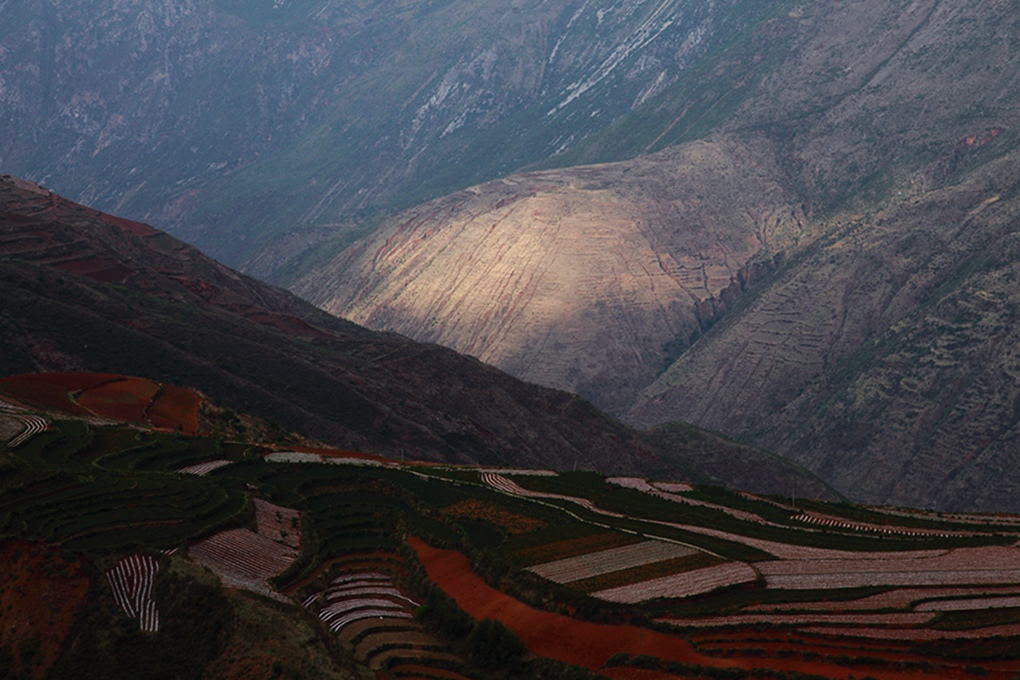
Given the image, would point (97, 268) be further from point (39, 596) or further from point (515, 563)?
point (39, 596)

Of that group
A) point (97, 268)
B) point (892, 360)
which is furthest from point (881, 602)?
point (97, 268)

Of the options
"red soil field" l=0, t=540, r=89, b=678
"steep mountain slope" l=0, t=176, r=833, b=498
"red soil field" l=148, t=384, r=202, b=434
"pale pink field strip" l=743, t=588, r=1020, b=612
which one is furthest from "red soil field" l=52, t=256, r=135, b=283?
"pale pink field strip" l=743, t=588, r=1020, b=612

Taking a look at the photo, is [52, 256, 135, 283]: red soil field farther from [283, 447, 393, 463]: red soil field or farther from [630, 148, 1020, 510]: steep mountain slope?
[630, 148, 1020, 510]: steep mountain slope

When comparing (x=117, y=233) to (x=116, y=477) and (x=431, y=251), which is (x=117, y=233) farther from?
(x=116, y=477)

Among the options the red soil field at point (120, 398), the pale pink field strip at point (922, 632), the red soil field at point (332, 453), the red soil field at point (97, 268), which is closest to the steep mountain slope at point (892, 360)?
the red soil field at point (332, 453)

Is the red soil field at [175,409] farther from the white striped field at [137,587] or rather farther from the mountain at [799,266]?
the mountain at [799,266]

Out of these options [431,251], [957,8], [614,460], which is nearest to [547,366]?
[431,251]
